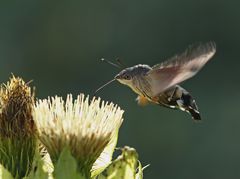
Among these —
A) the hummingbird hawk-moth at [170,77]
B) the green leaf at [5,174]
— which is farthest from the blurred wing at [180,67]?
the green leaf at [5,174]

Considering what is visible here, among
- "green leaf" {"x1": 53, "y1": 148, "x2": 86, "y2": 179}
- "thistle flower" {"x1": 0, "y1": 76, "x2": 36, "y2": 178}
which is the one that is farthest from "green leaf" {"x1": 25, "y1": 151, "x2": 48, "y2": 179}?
"thistle flower" {"x1": 0, "y1": 76, "x2": 36, "y2": 178}

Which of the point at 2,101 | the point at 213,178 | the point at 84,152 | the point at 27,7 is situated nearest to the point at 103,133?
the point at 84,152

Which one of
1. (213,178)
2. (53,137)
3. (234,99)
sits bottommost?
(53,137)

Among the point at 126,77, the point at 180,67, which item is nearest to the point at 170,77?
the point at 180,67

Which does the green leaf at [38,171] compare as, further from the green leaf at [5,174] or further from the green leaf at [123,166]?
the green leaf at [123,166]

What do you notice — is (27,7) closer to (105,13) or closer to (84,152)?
(105,13)

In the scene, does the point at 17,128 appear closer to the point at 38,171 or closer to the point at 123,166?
the point at 38,171

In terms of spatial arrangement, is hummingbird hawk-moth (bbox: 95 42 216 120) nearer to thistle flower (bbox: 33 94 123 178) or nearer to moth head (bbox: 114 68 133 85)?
moth head (bbox: 114 68 133 85)
